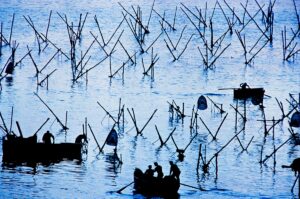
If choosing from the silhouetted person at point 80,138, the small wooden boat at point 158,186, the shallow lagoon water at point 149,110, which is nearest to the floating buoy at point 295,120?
the shallow lagoon water at point 149,110

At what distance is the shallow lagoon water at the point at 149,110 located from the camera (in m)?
46.2

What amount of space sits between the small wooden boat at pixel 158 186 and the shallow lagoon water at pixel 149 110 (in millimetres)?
1019

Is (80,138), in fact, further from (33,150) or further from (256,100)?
(256,100)

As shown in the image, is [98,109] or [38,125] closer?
[38,125]

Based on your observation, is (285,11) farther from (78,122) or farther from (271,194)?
(271,194)

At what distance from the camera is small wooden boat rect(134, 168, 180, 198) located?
42.6m

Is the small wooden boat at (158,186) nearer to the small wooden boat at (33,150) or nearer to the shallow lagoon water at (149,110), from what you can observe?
the shallow lagoon water at (149,110)

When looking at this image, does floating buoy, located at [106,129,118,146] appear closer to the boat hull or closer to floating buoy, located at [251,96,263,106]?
the boat hull

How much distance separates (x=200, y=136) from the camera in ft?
185

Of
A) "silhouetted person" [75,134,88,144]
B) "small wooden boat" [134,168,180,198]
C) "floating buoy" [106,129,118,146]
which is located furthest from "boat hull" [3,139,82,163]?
"small wooden boat" [134,168,180,198]

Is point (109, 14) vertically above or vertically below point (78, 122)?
above

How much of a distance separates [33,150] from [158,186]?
7670 millimetres

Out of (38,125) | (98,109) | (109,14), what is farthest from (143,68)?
(109,14)

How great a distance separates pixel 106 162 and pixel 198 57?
38.7 metres
